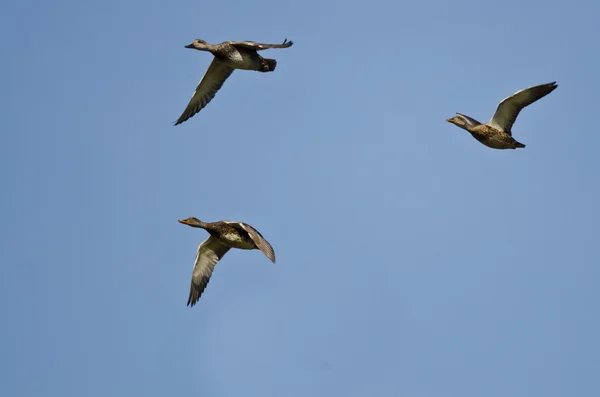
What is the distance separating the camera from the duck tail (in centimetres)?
2477

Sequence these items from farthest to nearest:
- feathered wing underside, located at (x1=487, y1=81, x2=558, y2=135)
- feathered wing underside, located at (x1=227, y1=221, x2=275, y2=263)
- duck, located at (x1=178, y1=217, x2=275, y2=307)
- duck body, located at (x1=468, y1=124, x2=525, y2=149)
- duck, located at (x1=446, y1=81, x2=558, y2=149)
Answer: duck body, located at (x1=468, y1=124, x2=525, y2=149), duck, located at (x1=446, y1=81, x2=558, y2=149), feathered wing underside, located at (x1=487, y1=81, x2=558, y2=135), duck, located at (x1=178, y1=217, x2=275, y2=307), feathered wing underside, located at (x1=227, y1=221, x2=275, y2=263)

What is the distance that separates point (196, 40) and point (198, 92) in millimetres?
1514

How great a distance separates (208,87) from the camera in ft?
88.8

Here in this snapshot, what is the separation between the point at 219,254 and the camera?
80.4 ft

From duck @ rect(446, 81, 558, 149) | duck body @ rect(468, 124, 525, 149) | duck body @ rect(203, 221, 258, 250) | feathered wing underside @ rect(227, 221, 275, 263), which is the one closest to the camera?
feathered wing underside @ rect(227, 221, 275, 263)

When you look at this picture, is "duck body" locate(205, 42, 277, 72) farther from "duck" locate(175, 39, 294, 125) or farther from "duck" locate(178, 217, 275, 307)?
"duck" locate(178, 217, 275, 307)

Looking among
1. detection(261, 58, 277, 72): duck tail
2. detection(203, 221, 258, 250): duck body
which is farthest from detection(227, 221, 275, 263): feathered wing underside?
detection(261, 58, 277, 72): duck tail

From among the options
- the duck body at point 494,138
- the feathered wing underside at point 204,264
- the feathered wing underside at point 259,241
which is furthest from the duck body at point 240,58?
the duck body at point 494,138

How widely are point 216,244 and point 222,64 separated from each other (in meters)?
4.86

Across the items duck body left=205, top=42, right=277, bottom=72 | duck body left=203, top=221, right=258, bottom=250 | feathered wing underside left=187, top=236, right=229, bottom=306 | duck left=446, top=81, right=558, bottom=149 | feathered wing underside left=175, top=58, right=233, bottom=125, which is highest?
duck left=446, top=81, right=558, bottom=149

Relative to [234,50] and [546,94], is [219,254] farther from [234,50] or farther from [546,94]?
[546,94]

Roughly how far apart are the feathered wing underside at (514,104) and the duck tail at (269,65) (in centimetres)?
511

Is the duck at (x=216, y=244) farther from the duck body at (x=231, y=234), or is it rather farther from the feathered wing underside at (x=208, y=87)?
the feathered wing underside at (x=208, y=87)

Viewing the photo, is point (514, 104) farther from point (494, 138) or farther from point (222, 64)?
point (222, 64)
